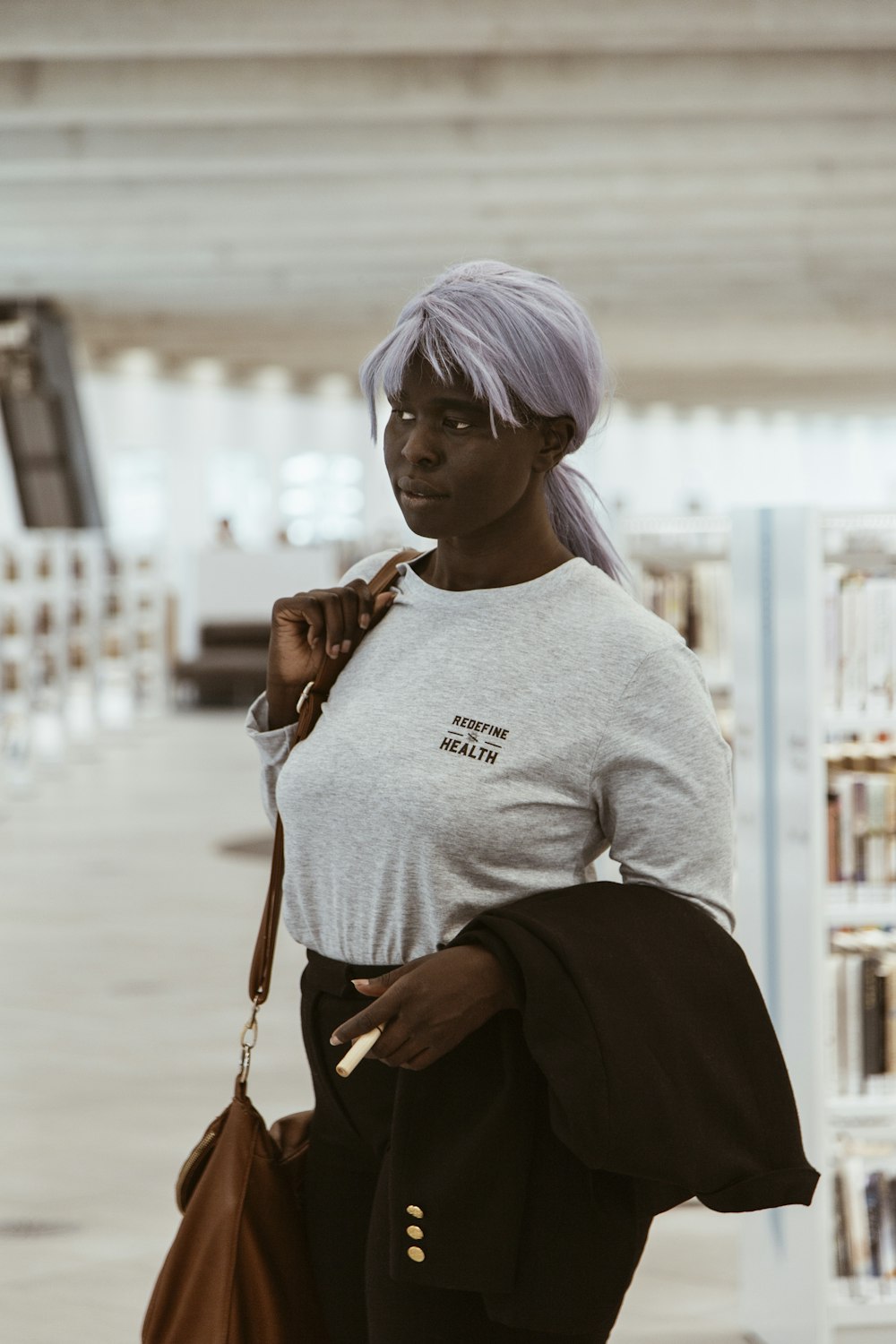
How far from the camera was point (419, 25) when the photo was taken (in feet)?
→ 25.9

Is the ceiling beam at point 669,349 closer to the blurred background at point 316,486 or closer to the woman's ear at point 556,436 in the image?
the blurred background at point 316,486

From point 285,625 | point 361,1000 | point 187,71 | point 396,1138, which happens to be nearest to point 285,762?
point 285,625

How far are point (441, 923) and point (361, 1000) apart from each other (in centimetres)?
13

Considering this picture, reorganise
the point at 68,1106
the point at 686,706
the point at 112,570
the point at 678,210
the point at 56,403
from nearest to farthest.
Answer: the point at 686,706 → the point at 68,1106 → the point at 678,210 → the point at 112,570 → the point at 56,403

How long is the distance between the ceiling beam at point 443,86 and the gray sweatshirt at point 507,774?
830 cm

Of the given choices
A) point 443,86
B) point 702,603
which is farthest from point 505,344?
point 443,86

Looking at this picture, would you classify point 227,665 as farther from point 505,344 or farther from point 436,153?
point 505,344

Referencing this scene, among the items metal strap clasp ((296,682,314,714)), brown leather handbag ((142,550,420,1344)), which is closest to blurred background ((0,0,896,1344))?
metal strap clasp ((296,682,314,714))

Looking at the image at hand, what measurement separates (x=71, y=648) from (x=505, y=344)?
14.2 metres

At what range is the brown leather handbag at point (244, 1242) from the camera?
60.6 inches

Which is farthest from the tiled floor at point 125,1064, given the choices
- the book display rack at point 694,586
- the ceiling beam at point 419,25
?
the ceiling beam at point 419,25

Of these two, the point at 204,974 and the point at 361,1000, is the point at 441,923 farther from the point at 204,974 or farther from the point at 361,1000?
the point at 204,974

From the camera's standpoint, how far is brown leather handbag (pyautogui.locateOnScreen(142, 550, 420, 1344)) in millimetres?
1540

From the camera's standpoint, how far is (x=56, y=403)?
60.5 feet
